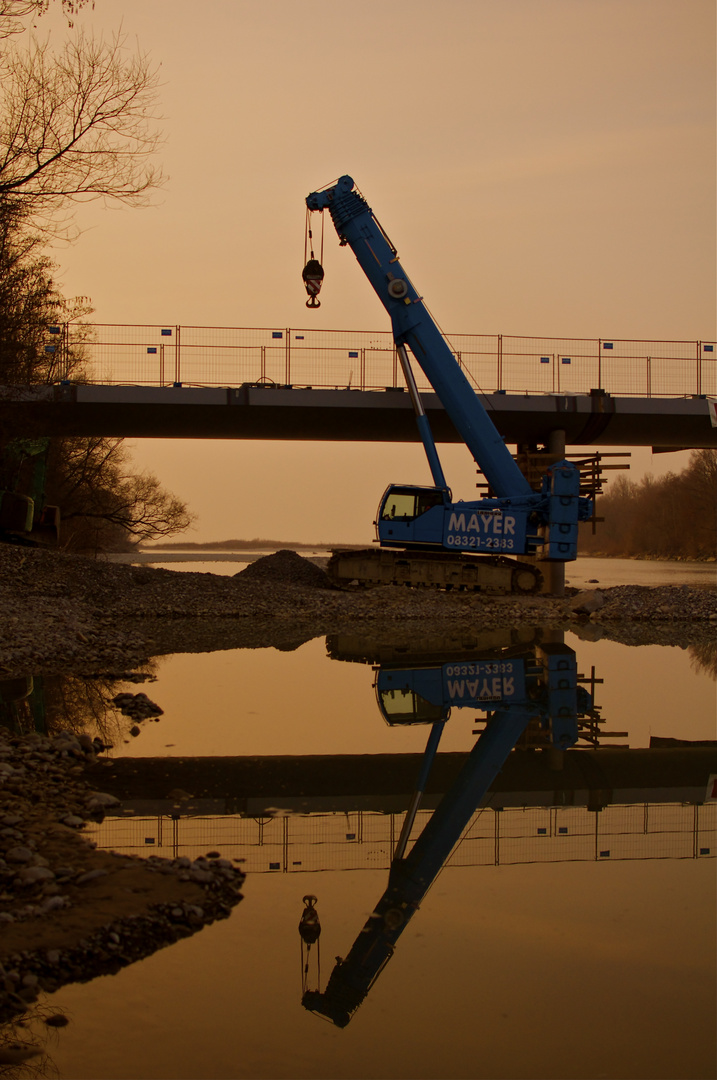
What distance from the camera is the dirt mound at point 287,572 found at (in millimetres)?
30047

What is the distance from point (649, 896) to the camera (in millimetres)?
5367

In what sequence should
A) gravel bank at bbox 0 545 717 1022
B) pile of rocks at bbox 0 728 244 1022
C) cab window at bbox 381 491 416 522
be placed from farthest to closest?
cab window at bbox 381 491 416 522 < gravel bank at bbox 0 545 717 1022 < pile of rocks at bbox 0 728 244 1022

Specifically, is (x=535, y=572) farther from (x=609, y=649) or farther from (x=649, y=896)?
(x=649, y=896)

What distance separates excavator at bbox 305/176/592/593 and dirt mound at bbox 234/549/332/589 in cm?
303

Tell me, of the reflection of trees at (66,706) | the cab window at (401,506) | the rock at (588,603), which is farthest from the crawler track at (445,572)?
the reflection of trees at (66,706)

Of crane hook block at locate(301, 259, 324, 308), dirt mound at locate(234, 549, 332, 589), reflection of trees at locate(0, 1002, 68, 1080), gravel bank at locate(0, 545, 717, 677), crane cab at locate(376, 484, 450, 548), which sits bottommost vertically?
reflection of trees at locate(0, 1002, 68, 1080)

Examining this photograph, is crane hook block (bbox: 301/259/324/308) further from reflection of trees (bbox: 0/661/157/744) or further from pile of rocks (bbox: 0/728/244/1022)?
pile of rocks (bbox: 0/728/244/1022)

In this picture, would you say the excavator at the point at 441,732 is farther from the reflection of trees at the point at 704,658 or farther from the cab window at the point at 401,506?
the cab window at the point at 401,506

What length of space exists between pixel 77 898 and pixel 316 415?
2667cm

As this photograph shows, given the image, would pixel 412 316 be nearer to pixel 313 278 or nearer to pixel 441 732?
pixel 313 278

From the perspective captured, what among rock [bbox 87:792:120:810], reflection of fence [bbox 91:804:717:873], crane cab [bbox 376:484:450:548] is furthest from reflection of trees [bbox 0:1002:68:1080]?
crane cab [bbox 376:484:450:548]

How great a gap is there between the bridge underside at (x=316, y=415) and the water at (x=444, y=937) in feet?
66.5

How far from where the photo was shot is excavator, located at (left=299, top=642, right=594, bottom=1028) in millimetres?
4445

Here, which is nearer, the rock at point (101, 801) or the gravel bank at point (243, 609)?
the rock at point (101, 801)
